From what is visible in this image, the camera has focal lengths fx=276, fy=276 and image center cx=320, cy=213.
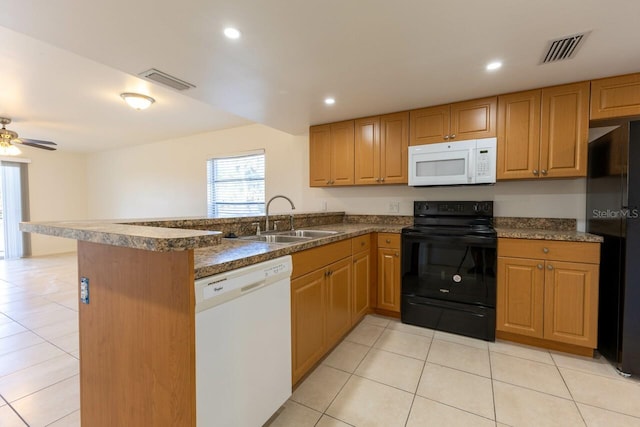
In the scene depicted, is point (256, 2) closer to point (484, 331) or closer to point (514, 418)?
point (514, 418)

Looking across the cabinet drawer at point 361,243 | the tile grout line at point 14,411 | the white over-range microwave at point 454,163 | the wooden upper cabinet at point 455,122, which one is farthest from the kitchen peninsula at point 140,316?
the wooden upper cabinet at point 455,122

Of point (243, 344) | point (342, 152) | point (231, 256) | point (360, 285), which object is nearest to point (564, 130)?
point (342, 152)

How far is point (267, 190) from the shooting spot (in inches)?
169

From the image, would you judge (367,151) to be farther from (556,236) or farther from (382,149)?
(556,236)

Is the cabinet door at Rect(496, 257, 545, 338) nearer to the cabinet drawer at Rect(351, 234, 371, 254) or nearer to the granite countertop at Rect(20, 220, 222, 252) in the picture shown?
the cabinet drawer at Rect(351, 234, 371, 254)

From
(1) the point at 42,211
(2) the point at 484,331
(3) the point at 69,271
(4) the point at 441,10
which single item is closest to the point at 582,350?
(2) the point at 484,331

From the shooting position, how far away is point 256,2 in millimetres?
1412

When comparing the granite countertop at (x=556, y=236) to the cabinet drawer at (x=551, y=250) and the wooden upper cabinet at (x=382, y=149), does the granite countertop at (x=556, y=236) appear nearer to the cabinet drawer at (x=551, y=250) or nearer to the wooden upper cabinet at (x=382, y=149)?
the cabinet drawer at (x=551, y=250)

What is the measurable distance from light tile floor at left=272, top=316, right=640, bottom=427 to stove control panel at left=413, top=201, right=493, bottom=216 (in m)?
1.23

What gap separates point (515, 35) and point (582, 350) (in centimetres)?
237

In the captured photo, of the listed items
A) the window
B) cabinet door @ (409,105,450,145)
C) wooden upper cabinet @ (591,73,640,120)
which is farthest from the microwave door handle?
the window

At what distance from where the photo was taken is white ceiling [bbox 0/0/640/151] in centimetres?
146

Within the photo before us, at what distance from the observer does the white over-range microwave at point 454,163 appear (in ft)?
8.41

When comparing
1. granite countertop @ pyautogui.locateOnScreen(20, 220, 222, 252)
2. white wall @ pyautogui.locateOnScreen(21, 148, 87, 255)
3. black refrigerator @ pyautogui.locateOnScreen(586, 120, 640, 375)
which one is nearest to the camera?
granite countertop @ pyautogui.locateOnScreen(20, 220, 222, 252)
